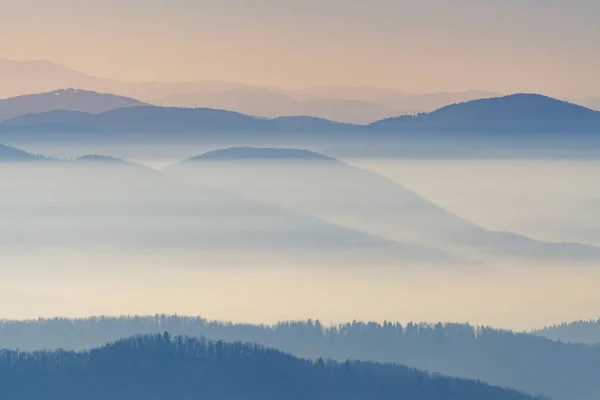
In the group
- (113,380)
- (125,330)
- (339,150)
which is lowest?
(113,380)

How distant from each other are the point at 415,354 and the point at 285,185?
834cm

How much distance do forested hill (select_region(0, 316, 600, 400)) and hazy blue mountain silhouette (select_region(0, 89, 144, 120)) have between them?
4.88 metres

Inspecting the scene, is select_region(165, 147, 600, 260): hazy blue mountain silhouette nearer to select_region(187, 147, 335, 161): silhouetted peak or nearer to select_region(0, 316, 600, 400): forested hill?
select_region(187, 147, 335, 161): silhouetted peak

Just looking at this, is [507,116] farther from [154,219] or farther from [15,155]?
[15,155]

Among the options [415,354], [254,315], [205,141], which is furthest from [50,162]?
[415,354]

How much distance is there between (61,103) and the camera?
19141 mm

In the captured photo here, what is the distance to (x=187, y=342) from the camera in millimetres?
17625

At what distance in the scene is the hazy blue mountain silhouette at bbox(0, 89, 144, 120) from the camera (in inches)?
704

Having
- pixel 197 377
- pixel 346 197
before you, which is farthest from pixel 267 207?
pixel 197 377

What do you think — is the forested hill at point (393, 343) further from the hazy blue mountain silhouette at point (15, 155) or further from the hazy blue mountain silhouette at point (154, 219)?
the hazy blue mountain silhouette at point (15, 155)

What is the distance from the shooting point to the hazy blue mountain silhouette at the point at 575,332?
60.3ft

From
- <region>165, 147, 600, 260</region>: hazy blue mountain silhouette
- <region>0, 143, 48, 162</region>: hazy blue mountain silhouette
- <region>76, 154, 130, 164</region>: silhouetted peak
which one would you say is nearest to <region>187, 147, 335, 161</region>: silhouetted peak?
<region>165, 147, 600, 260</region>: hazy blue mountain silhouette

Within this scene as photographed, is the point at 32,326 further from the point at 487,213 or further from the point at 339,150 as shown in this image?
the point at 487,213

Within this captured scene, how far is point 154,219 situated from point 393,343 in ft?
26.0
